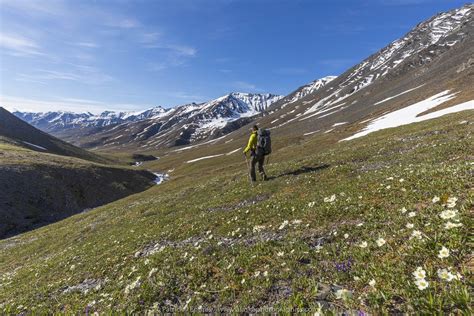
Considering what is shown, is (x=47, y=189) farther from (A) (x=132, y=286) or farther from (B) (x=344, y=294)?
(B) (x=344, y=294)

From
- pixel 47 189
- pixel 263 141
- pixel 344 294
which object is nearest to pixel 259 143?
pixel 263 141

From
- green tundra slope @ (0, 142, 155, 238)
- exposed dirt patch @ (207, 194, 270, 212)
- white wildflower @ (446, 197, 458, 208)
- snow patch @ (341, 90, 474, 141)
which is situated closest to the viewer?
white wildflower @ (446, 197, 458, 208)

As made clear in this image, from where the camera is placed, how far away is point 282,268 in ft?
25.6

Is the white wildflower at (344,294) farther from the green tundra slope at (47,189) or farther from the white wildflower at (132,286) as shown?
the green tundra slope at (47,189)

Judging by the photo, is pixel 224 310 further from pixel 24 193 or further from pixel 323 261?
pixel 24 193

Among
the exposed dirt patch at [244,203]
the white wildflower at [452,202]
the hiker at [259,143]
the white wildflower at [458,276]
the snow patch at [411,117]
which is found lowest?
the snow patch at [411,117]

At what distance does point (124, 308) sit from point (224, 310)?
283cm

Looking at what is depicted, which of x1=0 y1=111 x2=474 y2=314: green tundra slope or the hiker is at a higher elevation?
the hiker

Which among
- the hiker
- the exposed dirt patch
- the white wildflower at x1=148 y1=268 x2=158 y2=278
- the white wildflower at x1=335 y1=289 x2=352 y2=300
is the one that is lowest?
the exposed dirt patch

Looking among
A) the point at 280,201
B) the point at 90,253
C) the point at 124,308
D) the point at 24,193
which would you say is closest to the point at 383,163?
the point at 280,201

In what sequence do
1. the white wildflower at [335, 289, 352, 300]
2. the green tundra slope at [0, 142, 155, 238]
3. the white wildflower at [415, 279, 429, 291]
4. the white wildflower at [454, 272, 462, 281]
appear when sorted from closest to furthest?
the white wildflower at [415, 279, 429, 291]
the white wildflower at [454, 272, 462, 281]
the white wildflower at [335, 289, 352, 300]
the green tundra slope at [0, 142, 155, 238]

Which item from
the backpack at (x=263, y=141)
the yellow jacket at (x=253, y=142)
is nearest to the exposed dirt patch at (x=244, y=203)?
the backpack at (x=263, y=141)

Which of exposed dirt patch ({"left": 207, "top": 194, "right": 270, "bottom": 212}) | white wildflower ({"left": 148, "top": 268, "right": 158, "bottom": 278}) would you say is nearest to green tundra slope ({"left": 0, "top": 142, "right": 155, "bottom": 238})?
exposed dirt patch ({"left": 207, "top": 194, "right": 270, "bottom": 212})

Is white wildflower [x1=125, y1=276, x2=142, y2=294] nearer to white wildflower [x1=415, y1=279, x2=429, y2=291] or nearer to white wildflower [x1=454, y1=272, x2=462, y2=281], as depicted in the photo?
white wildflower [x1=415, y1=279, x2=429, y2=291]
